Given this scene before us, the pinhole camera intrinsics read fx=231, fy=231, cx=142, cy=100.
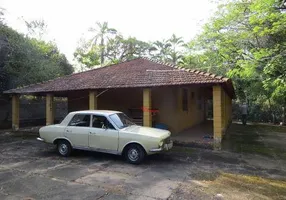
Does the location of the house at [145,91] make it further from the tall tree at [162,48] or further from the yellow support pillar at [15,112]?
the tall tree at [162,48]

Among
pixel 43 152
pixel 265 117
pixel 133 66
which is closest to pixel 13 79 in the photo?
pixel 133 66

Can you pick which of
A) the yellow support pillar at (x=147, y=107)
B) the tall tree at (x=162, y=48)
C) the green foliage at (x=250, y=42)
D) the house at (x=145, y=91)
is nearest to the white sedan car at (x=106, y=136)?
the yellow support pillar at (x=147, y=107)

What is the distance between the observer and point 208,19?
1510 centimetres

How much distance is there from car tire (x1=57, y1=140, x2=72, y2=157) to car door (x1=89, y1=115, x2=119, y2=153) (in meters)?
0.90

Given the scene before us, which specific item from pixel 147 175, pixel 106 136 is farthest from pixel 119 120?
pixel 147 175

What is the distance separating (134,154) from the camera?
693 centimetres

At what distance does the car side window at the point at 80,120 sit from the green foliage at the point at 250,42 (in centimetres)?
762

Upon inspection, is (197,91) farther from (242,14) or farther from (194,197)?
(194,197)

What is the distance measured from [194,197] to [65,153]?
4840 mm

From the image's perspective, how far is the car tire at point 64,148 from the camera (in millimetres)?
7777

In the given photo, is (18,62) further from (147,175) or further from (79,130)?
(147,175)

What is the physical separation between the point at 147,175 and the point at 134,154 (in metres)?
1.13

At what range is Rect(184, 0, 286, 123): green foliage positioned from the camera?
9.44 meters

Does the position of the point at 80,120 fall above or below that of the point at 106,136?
above
